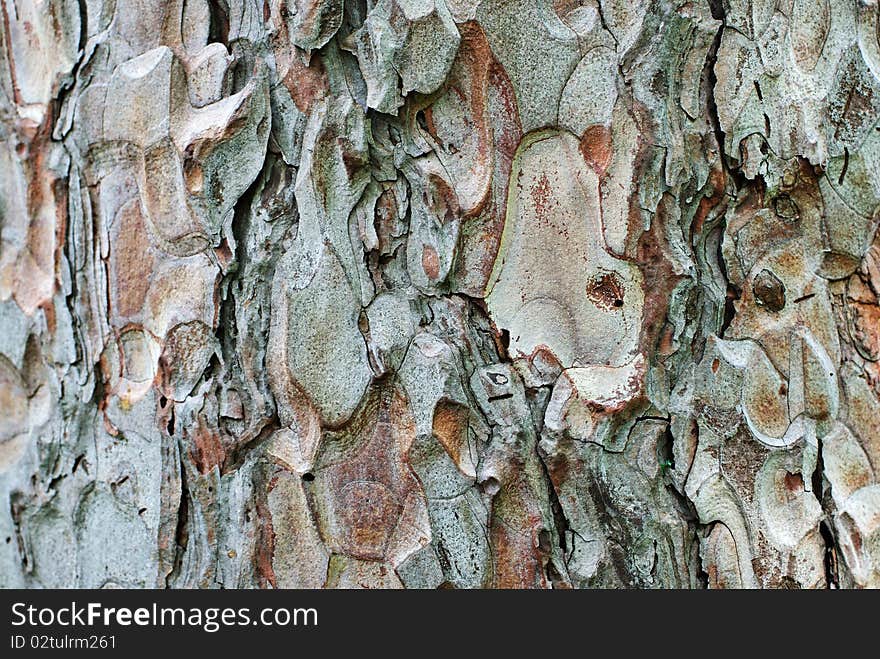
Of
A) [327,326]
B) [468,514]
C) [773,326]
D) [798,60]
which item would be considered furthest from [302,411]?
[798,60]

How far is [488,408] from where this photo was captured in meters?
0.87

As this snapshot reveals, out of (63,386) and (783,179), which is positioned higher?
(783,179)

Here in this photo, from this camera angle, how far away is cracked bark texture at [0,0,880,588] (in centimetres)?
87

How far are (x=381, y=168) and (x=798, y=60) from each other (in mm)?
420

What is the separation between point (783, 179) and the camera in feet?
2.89

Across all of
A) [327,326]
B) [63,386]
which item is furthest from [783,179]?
[63,386]

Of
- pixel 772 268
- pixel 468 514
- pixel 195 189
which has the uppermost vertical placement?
pixel 195 189

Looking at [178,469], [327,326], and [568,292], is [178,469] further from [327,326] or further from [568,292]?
[568,292]

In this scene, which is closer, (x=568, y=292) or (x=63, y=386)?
(x=568, y=292)

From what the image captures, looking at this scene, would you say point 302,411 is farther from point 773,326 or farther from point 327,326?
point 773,326

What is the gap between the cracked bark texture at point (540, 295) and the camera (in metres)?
0.87

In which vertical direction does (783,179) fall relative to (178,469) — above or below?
above

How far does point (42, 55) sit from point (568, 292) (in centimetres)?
65

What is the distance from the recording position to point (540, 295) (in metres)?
0.89
